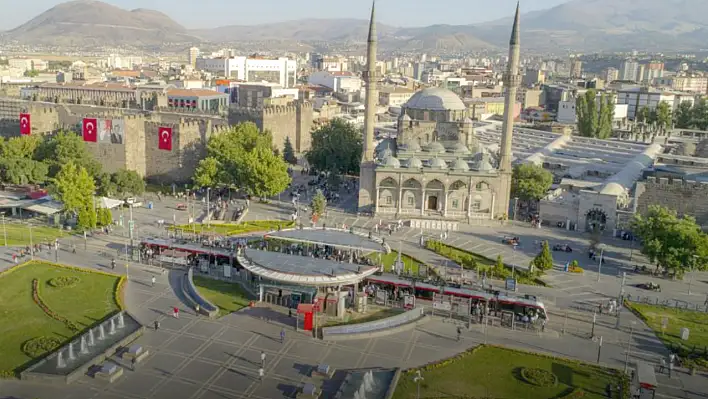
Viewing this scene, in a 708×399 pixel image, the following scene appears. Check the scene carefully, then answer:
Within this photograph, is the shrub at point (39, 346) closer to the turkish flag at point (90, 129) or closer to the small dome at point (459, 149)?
the turkish flag at point (90, 129)

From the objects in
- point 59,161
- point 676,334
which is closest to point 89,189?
point 59,161

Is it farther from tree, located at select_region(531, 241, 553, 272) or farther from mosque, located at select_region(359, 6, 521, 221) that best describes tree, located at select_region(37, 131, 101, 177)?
tree, located at select_region(531, 241, 553, 272)

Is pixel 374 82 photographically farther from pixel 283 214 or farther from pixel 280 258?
pixel 280 258

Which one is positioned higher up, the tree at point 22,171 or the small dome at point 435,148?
the small dome at point 435,148

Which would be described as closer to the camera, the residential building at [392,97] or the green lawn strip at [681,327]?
the green lawn strip at [681,327]

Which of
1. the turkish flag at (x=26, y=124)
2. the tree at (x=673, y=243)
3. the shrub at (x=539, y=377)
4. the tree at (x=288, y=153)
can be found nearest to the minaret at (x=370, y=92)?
the tree at (x=288, y=153)

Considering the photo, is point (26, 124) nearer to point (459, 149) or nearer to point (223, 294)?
point (223, 294)

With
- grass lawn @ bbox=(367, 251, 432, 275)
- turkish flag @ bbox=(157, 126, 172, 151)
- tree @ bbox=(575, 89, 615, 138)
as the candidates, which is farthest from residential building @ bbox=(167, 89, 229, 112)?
tree @ bbox=(575, 89, 615, 138)
